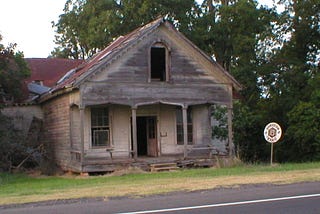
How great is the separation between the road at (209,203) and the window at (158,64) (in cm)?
1384

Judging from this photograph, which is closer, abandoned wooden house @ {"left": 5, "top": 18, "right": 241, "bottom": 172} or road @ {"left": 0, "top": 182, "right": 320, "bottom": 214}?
road @ {"left": 0, "top": 182, "right": 320, "bottom": 214}

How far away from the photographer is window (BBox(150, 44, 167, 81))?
2664cm

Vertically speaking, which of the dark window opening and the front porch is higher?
the dark window opening

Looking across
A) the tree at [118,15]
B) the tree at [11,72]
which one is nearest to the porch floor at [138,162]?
the tree at [11,72]

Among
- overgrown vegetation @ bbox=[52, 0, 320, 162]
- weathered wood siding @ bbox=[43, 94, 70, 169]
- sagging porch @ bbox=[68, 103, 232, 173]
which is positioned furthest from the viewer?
overgrown vegetation @ bbox=[52, 0, 320, 162]

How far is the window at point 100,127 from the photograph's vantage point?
87.5 ft

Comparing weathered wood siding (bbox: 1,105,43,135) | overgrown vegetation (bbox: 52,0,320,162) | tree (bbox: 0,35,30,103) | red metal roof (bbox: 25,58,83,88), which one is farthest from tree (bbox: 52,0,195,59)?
tree (bbox: 0,35,30,103)

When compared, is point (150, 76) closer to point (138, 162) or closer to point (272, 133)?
point (138, 162)

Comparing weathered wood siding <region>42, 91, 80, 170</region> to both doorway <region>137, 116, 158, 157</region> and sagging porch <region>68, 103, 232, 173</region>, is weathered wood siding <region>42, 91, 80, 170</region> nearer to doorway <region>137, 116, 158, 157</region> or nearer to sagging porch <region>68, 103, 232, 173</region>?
sagging porch <region>68, 103, 232, 173</region>

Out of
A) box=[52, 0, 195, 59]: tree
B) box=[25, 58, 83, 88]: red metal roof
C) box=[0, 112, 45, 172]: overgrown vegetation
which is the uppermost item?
box=[52, 0, 195, 59]: tree

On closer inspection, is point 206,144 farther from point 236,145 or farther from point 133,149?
point 236,145

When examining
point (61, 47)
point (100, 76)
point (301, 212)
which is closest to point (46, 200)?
point (301, 212)

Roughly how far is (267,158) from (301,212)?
27.3m

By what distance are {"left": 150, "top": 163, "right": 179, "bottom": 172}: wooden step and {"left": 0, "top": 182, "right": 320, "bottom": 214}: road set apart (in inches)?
460
